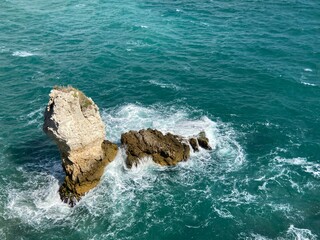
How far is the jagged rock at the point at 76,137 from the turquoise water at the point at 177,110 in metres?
2.16

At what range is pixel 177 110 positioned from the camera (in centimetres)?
7606

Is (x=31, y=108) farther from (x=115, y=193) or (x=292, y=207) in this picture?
(x=292, y=207)

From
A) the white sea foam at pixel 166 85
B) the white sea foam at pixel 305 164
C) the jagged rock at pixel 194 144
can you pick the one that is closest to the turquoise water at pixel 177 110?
the white sea foam at pixel 305 164

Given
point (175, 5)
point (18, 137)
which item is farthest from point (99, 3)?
point (18, 137)

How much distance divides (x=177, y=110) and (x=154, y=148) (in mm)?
15547

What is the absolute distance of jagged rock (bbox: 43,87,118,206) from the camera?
5253 cm

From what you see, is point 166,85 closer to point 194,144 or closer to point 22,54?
point 194,144

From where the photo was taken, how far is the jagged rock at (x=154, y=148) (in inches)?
2454

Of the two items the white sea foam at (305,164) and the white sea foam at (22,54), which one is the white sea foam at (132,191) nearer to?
the white sea foam at (305,164)

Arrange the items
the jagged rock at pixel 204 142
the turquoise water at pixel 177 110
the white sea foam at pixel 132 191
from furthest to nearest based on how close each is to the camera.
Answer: the jagged rock at pixel 204 142 → the white sea foam at pixel 132 191 → the turquoise water at pixel 177 110

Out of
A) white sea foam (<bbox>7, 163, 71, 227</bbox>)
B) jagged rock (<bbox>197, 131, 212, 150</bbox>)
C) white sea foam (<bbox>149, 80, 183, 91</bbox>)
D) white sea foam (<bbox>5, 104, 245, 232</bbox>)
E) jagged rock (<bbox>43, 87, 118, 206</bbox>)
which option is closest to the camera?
jagged rock (<bbox>43, 87, 118, 206</bbox>)

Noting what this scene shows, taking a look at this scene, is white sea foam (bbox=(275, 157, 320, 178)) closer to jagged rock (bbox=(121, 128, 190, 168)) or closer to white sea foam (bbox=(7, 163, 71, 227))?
jagged rock (bbox=(121, 128, 190, 168))

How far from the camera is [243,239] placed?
5034 cm

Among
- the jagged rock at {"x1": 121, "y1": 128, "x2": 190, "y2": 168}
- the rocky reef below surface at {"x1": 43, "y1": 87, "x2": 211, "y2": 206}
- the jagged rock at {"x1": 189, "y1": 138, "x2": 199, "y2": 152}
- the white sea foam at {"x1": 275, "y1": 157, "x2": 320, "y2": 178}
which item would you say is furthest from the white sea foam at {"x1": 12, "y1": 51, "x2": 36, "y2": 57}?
the white sea foam at {"x1": 275, "y1": 157, "x2": 320, "y2": 178}
